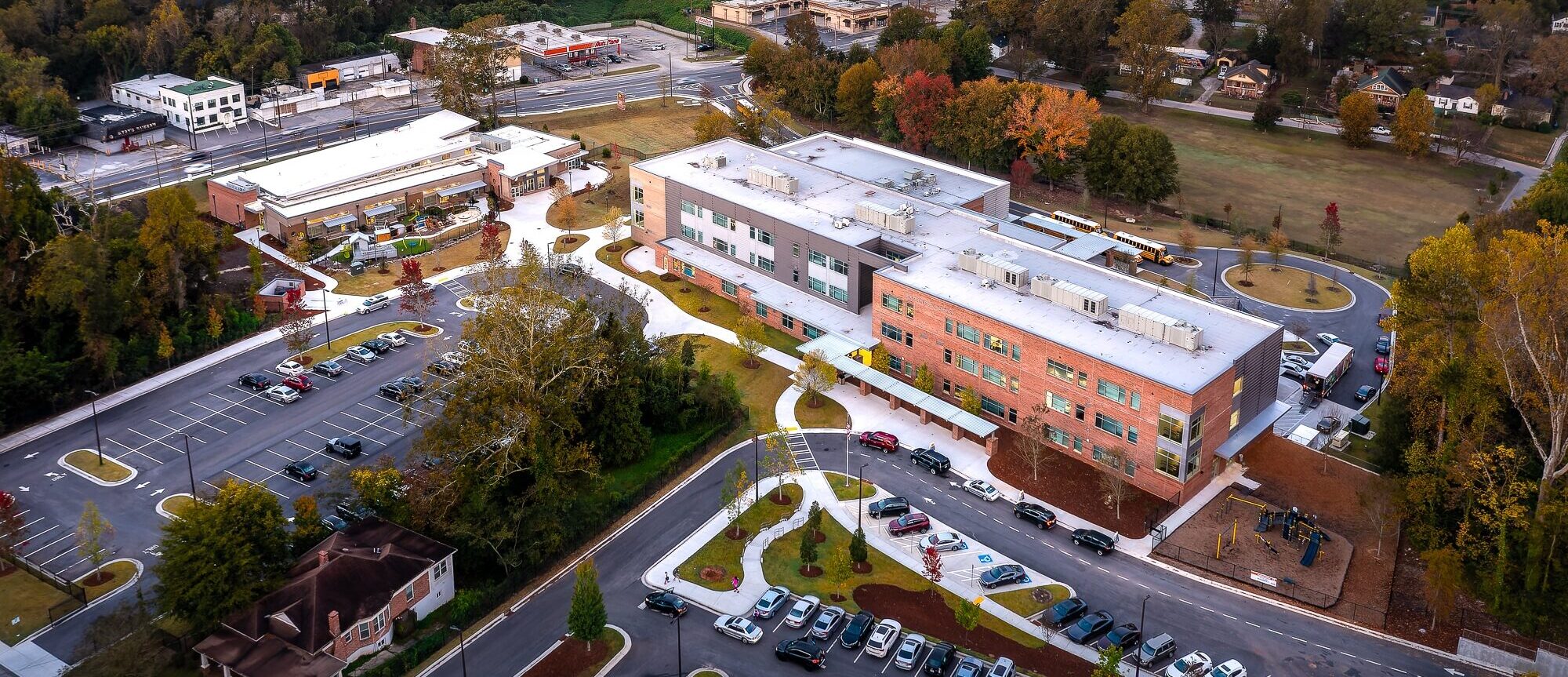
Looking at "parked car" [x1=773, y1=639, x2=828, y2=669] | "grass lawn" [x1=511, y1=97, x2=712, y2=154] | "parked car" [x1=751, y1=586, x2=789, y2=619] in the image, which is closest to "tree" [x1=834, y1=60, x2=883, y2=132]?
"grass lawn" [x1=511, y1=97, x2=712, y2=154]

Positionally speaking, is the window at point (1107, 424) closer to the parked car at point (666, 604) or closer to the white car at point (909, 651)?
the white car at point (909, 651)

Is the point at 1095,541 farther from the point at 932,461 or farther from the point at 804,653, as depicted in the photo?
the point at 804,653

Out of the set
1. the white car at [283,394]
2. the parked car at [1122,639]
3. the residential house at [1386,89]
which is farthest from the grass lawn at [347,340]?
the residential house at [1386,89]

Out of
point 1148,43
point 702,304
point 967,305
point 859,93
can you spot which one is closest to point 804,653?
point 967,305

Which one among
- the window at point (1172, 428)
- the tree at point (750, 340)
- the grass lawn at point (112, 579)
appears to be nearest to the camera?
the grass lawn at point (112, 579)

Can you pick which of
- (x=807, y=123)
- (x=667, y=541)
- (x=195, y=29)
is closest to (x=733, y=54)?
(x=807, y=123)
